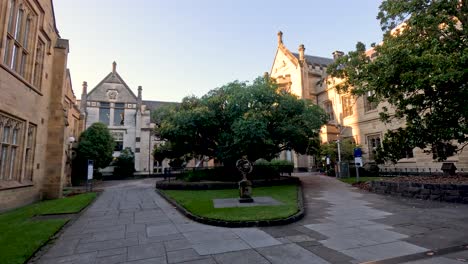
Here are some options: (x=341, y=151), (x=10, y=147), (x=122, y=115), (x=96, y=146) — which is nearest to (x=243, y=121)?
(x=10, y=147)

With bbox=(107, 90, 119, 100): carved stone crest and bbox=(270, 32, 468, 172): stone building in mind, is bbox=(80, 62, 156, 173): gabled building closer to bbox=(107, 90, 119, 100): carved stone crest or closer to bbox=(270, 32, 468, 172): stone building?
bbox=(107, 90, 119, 100): carved stone crest

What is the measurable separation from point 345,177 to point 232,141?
11.0m

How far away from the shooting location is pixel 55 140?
47.7 feet

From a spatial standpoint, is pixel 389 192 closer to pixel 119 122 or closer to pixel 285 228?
pixel 285 228

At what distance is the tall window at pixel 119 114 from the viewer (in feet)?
129

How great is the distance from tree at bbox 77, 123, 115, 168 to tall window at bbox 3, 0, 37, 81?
17000 mm

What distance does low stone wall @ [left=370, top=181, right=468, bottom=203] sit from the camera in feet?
32.8

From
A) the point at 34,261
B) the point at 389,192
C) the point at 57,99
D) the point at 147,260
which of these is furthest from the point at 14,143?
the point at 389,192

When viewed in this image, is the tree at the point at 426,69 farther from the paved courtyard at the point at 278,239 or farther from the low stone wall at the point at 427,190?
the paved courtyard at the point at 278,239

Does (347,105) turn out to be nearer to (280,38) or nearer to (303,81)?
(303,81)

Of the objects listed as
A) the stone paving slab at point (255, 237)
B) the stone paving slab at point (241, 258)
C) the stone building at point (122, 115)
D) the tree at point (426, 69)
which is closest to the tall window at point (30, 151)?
the stone paving slab at point (255, 237)

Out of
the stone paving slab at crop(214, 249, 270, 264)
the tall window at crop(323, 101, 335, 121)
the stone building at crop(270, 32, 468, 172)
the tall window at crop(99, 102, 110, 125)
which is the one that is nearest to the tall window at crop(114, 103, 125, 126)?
the tall window at crop(99, 102, 110, 125)

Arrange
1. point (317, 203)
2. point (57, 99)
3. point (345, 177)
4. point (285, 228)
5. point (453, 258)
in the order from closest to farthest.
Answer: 1. point (453, 258)
2. point (285, 228)
3. point (317, 203)
4. point (57, 99)
5. point (345, 177)

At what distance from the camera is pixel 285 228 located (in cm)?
670
